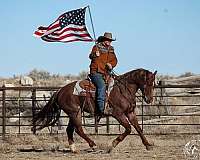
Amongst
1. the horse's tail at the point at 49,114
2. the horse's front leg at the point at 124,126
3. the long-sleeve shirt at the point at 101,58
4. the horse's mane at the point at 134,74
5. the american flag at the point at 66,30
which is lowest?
the horse's front leg at the point at 124,126

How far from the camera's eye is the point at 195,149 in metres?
9.66

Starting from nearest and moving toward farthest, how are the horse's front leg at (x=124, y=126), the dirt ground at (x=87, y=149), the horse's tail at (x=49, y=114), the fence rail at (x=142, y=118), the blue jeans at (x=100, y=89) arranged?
the dirt ground at (x=87, y=149), the horse's front leg at (x=124, y=126), the blue jeans at (x=100, y=89), the horse's tail at (x=49, y=114), the fence rail at (x=142, y=118)

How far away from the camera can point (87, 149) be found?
11789 mm

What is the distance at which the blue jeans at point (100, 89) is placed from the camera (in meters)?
11.1

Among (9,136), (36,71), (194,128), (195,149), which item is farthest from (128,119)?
(36,71)

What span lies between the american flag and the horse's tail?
65.4 inches

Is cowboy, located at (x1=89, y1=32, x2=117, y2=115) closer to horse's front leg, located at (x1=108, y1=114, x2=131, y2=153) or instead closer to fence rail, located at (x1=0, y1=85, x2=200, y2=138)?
horse's front leg, located at (x1=108, y1=114, x2=131, y2=153)

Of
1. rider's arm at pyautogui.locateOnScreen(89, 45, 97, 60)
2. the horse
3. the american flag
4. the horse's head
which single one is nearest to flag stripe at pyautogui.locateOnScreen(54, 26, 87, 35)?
the american flag

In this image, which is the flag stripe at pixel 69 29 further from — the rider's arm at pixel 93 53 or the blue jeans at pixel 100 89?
the blue jeans at pixel 100 89

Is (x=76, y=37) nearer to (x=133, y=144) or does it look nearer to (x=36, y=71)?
(x=133, y=144)

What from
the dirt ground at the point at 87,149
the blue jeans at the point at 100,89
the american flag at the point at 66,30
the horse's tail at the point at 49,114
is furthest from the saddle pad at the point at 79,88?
the american flag at the point at 66,30

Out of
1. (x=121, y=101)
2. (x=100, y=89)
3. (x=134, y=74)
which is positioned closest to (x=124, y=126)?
(x=121, y=101)

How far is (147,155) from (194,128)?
723cm

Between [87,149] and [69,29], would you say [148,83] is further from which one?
[69,29]
